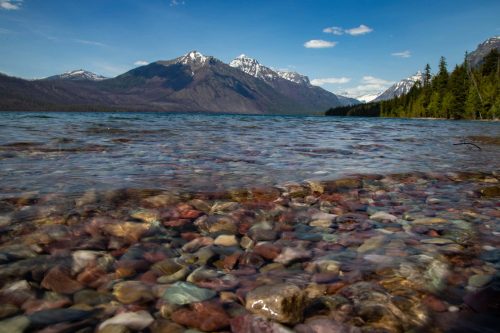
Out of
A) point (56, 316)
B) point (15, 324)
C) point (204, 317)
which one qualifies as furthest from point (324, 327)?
point (15, 324)

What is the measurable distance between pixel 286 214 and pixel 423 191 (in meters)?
3.08

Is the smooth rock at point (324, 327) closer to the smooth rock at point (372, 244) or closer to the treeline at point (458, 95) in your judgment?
the smooth rock at point (372, 244)

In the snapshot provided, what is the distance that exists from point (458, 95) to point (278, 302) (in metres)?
108

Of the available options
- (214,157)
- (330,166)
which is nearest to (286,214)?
(330,166)

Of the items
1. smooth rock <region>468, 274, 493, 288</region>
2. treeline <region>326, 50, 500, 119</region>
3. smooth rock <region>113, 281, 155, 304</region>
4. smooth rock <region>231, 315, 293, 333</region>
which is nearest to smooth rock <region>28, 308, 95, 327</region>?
smooth rock <region>113, 281, 155, 304</region>

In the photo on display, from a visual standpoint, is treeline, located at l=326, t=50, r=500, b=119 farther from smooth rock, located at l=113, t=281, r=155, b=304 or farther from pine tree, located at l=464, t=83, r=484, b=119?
smooth rock, located at l=113, t=281, r=155, b=304

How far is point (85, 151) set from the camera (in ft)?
36.1

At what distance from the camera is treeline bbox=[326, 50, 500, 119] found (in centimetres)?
7862

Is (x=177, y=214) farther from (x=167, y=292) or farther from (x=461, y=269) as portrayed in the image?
(x=461, y=269)

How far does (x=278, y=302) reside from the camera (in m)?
2.56

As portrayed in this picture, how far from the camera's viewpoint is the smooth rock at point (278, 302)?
8.23 feet

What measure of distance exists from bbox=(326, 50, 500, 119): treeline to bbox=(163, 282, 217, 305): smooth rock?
→ 69.7m

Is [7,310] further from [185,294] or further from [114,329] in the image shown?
[185,294]

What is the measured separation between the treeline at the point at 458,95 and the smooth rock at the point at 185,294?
69.7 m
